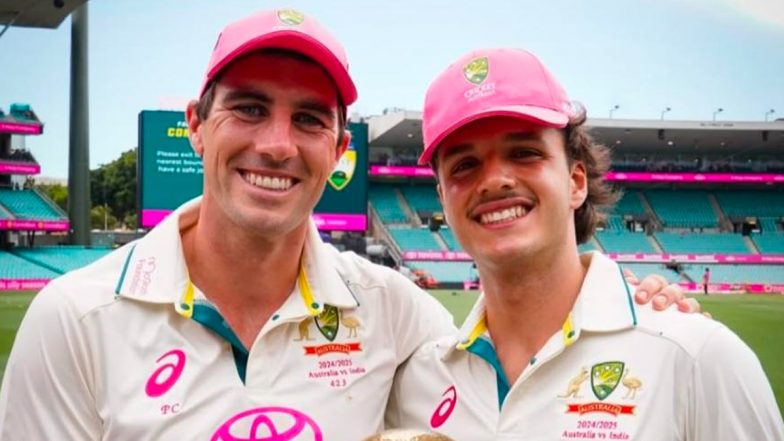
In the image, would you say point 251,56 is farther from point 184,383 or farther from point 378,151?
point 378,151

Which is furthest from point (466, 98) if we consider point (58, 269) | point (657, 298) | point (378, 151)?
point (378, 151)

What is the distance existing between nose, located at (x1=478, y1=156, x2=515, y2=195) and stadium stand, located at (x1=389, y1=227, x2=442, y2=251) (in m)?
35.2

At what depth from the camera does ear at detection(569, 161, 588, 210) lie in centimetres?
260

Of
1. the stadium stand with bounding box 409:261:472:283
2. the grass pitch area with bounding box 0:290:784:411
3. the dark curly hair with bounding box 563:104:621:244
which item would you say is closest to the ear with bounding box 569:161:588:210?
the dark curly hair with bounding box 563:104:621:244

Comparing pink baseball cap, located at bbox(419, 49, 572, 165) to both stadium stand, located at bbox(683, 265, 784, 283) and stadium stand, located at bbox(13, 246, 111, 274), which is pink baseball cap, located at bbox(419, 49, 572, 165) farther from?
stadium stand, located at bbox(683, 265, 784, 283)

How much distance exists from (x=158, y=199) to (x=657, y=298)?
18905mm

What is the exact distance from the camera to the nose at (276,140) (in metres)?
2.39

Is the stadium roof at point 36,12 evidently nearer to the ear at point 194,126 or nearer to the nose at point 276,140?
the ear at point 194,126

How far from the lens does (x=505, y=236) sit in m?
2.34

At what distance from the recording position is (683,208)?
44.2 meters

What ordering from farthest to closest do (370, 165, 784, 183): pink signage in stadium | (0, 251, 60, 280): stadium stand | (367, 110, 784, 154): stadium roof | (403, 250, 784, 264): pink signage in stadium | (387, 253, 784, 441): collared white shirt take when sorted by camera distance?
(370, 165, 784, 183): pink signage in stadium
(403, 250, 784, 264): pink signage in stadium
(367, 110, 784, 154): stadium roof
(0, 251, 60, 280): stadium stand
(387, 253, 784, 441): collared white shirt

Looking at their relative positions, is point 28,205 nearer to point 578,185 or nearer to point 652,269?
point 652,269

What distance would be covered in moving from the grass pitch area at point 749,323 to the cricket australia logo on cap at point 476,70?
23.3ft

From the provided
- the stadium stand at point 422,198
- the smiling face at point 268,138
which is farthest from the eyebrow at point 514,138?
the stadium stand at point 422,198
